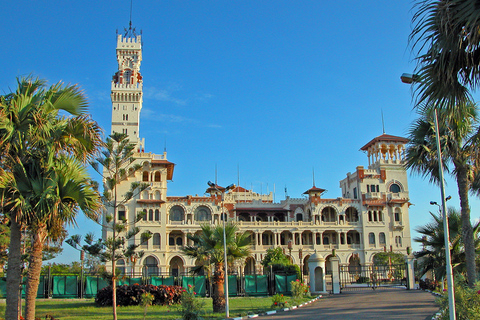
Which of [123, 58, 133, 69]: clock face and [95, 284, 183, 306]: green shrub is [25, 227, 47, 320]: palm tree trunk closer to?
[95, 284, 183, 306]: green shrub

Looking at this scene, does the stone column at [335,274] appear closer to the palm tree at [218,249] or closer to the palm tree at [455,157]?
the palm tree at [218,249]

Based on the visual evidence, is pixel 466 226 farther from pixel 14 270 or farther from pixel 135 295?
pixel 135 295

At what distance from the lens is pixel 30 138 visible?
1159 cm

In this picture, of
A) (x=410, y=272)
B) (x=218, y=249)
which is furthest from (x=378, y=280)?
(x=218, y=249)

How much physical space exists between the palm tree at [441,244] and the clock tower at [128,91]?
44958 mm

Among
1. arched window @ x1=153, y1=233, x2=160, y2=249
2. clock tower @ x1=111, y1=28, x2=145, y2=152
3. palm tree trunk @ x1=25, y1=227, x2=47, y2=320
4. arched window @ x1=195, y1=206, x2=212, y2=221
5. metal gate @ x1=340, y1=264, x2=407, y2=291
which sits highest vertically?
clock tower @ x1=111, y1=28, x2=145, y2=152

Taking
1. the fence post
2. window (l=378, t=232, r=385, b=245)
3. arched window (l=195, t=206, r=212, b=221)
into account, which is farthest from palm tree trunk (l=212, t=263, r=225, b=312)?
window (l=378, t=232, r=385, b=245)

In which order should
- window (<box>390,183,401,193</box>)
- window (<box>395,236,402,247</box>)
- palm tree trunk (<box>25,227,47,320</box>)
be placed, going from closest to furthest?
1. palm tree trunk (<box>25,227,47,320</box>)
2. window (<box>395,236,402,247</box>)
3. window (<box>390,183,401,193</box>)

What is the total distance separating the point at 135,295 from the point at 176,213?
37.6 m

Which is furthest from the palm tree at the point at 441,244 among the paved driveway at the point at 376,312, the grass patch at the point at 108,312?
the grass patch at the point at 108,312

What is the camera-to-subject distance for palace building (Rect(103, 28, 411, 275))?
61.1 m

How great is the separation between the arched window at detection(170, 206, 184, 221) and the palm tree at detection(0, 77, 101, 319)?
50533 mm

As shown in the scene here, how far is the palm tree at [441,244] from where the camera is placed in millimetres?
22703

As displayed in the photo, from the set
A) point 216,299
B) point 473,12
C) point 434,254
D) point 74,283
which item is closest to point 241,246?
point 216,299
